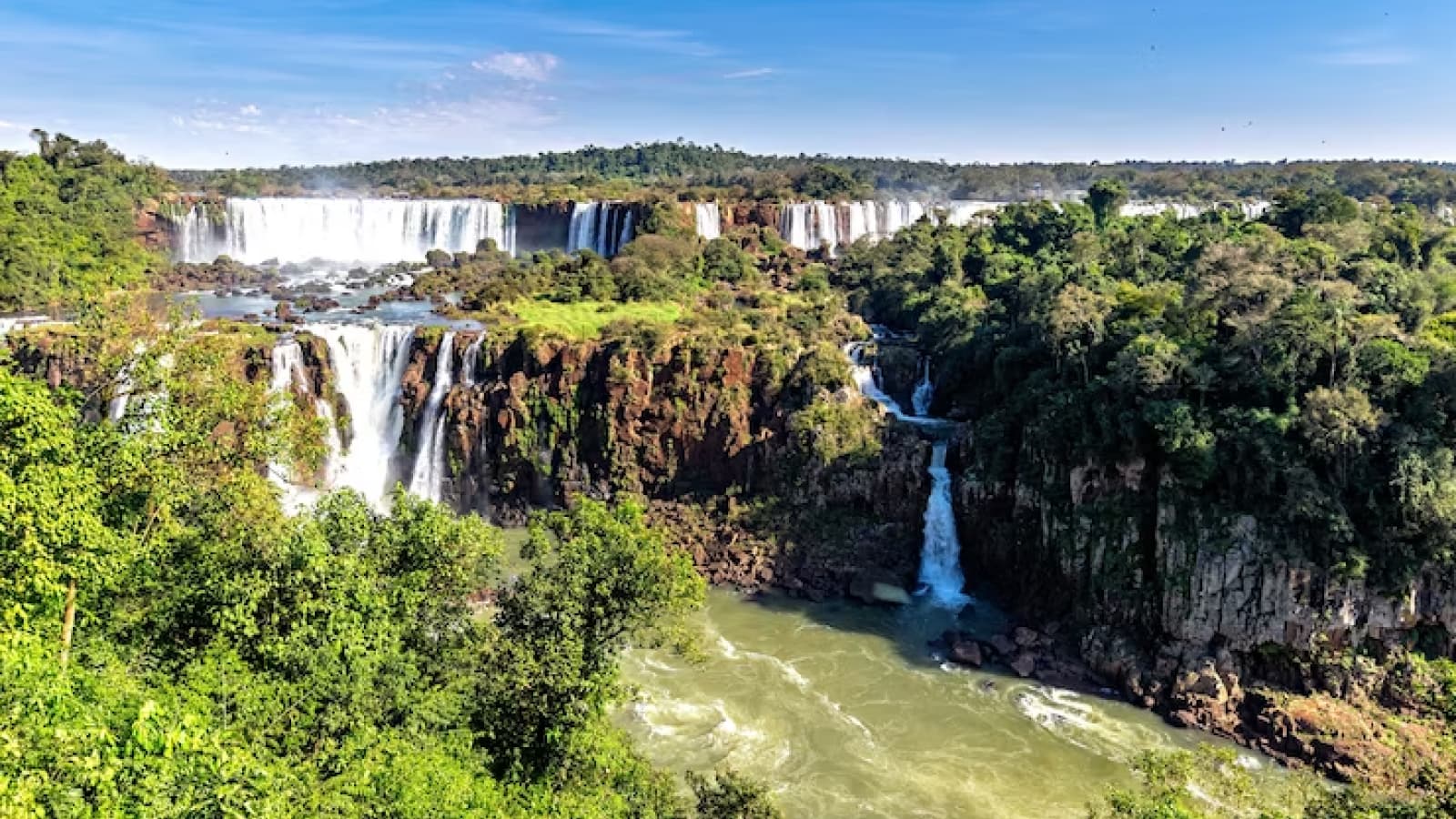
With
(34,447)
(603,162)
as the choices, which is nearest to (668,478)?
(34,447)

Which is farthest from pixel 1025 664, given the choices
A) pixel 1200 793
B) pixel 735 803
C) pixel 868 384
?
pixel 868 384

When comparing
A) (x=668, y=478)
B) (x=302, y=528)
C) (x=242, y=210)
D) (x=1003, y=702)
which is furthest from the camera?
(x=242, y=210)

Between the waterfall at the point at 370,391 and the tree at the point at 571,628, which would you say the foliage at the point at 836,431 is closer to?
the waterfall at the point at 370,391

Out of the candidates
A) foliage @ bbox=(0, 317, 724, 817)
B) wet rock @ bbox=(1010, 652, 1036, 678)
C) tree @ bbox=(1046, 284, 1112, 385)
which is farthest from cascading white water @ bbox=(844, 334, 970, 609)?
foliage @ bbox=(0, 317, 724, 817)

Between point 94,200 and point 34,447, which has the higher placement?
point 94,200

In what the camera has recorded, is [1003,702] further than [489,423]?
No

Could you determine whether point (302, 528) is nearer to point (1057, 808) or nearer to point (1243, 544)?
point (1057, 808)

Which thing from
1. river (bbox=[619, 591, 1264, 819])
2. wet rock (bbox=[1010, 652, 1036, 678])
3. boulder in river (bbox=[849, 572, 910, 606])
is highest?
boulder in river (bbox=[849, 572, 910, 606])

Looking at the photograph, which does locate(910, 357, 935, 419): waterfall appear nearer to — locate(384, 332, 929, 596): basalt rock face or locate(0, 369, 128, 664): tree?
locate(384, 332, 929, 596): basalt rock face
